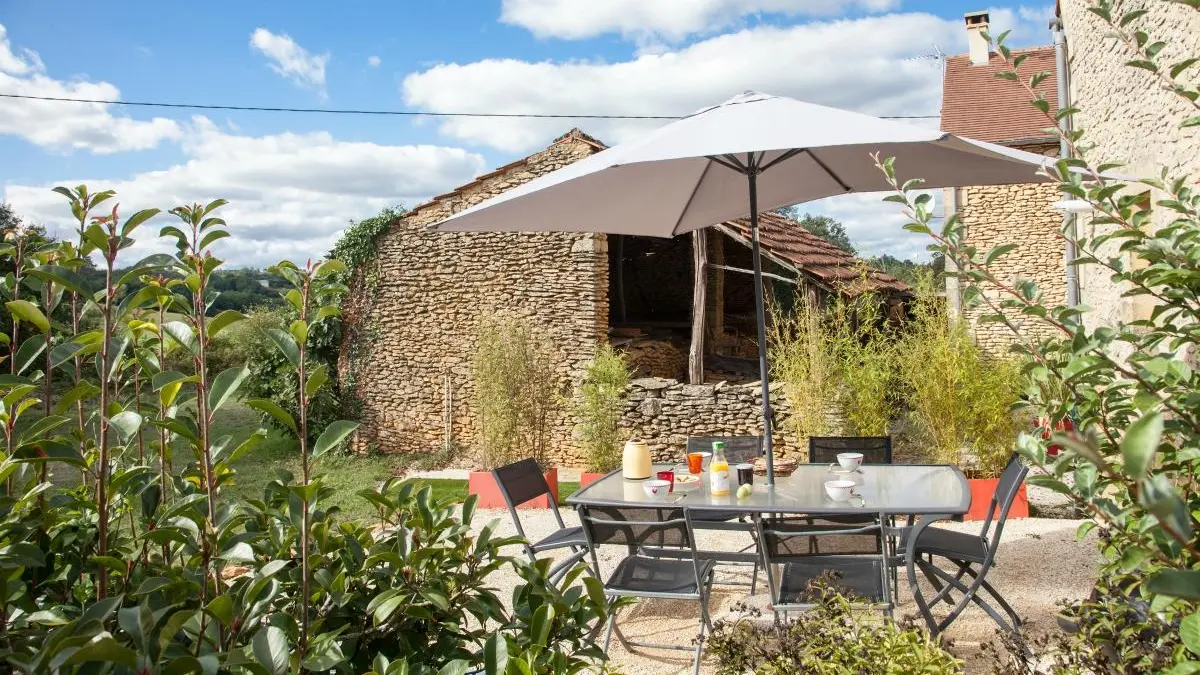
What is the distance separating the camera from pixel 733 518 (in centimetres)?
482

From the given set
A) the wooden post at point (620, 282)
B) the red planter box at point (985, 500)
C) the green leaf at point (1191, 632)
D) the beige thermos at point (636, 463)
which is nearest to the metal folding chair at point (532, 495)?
the beige thermos at point (636, 463)

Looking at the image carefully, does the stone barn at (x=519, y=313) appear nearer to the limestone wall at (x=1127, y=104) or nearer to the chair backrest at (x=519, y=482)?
the limestone wall at (x=1127, y=104)

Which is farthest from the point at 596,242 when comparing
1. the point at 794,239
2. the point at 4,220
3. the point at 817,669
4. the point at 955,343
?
the point at 4,220

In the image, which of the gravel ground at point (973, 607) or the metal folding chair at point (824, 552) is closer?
the metal folding chair at point (824, 552)

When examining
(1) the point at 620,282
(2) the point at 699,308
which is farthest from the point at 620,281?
(2) the point at 699,308

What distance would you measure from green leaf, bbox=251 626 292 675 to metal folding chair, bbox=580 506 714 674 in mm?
2406

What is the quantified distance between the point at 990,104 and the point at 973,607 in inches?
542

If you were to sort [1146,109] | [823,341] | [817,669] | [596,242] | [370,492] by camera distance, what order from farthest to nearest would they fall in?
[596,242] < [823,341] < [1146,109] < [817,669] < [370,492]

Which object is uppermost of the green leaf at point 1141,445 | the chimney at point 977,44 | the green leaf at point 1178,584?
the chimney at point 977,44

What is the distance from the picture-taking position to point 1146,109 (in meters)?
5.67

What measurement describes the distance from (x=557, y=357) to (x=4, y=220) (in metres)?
16.2

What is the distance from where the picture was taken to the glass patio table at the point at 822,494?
348cm

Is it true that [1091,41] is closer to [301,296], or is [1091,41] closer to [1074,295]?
[1074,295]

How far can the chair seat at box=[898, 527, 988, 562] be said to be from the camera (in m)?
3.72
